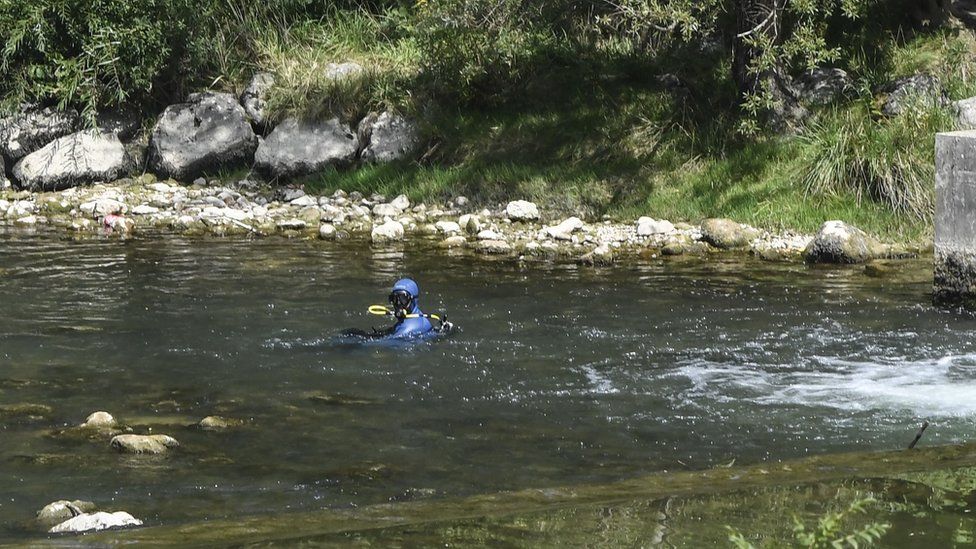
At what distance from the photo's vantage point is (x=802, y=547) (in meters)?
4.93

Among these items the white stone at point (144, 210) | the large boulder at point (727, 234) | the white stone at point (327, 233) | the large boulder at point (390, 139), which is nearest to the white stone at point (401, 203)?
the large boulder at point (390, 139)

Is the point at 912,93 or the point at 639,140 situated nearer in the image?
the point at 912,93

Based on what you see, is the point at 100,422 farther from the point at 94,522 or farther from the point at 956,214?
the point at 956,214

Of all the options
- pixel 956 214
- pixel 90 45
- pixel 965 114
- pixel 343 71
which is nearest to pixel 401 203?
pixel 343 71

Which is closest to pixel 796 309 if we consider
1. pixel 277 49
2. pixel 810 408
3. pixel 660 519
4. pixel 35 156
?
pixel 810 408

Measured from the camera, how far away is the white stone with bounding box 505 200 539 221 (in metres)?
14.7

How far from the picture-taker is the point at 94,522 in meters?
5.78

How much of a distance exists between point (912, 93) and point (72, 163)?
10391 mm

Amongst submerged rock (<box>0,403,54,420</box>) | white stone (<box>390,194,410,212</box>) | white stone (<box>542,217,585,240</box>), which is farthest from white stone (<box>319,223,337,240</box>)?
submerged rock (<box>0,403,54,420</box>)

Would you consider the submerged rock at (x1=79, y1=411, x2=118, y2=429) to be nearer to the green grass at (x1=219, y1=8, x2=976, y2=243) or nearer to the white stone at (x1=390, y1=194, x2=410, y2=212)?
the green grass at (x1=219, y1=8, x2=976, y2=243)

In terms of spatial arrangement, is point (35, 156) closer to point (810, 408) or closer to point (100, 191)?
point (100, 191)

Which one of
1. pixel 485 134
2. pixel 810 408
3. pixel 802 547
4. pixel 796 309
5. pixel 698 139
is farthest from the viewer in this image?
pixel 485 134

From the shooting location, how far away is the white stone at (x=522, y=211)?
48.1 ft

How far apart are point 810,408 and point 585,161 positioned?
7.60 meters
